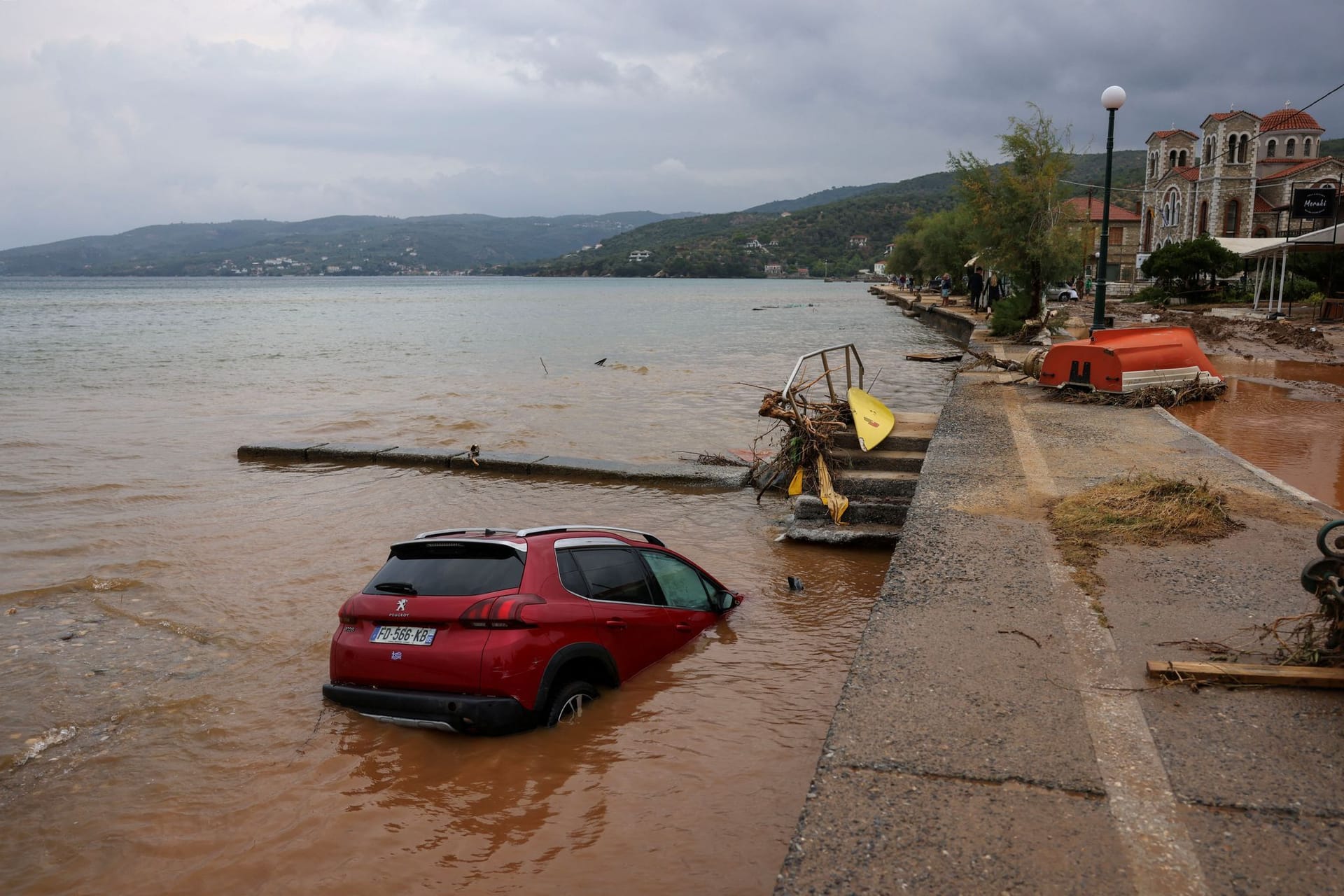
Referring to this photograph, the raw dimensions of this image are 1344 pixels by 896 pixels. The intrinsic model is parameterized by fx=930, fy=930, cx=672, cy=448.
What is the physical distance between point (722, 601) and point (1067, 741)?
3.99m

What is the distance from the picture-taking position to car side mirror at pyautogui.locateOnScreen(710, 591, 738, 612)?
7.78 metres

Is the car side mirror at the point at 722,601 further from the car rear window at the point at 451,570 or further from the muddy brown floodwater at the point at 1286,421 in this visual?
the muddy brown floodwater at the point at 1286,421

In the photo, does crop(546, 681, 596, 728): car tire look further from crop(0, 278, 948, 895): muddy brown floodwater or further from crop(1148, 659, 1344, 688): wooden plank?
crop(1148, 659, 1344, 688): wooden plank

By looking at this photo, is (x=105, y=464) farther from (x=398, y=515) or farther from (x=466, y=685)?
(x=466, y=685)

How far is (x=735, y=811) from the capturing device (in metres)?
4.89

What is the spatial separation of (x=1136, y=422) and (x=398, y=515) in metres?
10.1

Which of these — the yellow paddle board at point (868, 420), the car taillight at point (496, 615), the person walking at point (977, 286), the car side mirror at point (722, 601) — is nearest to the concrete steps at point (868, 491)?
the yellow paddle board at point (868, 420)

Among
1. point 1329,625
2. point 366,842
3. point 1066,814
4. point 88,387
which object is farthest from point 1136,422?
point 88,387

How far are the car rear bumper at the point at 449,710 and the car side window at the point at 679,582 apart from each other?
6.07 ft

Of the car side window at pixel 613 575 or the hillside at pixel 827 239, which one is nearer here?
the car side window at pixel 613 575

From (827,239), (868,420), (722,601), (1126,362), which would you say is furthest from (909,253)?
(827,239)

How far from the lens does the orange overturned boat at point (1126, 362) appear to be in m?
15.2

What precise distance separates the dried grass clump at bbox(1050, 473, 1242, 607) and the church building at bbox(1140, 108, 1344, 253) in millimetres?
66116

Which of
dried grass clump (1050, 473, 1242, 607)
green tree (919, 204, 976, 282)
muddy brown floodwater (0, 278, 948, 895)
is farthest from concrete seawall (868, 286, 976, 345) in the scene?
dried grass clump (1050, 473, 1242, 607)
